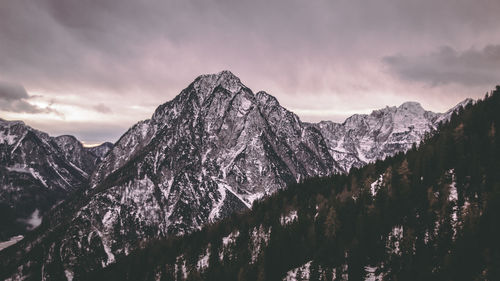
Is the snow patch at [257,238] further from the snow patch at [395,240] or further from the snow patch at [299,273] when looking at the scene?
the snow patch at [395,240]

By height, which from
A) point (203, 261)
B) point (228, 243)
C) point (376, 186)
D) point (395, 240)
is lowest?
point (203, 261)

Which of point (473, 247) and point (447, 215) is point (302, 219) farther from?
point (473, 247)

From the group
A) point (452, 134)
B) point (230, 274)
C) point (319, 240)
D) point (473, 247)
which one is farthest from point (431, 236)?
point (230, 274)

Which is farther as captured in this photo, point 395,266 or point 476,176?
point 476,176

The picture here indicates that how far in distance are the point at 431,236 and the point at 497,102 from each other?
7816 cm

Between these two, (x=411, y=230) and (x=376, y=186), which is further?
(x=376, y=186)

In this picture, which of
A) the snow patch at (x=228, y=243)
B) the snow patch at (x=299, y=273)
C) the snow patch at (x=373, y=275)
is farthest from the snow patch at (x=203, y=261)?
the snow patch at (x=373, y=275)

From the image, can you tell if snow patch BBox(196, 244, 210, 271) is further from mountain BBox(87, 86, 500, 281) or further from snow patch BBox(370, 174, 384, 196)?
snow patch BBox(370, 174, 384, 196)

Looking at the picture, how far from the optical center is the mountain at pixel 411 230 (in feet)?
259

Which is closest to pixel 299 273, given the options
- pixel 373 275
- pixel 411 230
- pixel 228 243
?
pixel 373 275

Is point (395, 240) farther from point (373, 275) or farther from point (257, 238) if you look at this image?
point (257, 238)

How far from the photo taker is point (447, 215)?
92375 mm

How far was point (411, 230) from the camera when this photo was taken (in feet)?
306

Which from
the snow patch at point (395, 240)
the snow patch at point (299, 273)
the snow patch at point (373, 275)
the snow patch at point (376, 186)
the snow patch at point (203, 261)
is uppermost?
the snow patch at point (376, 186)
